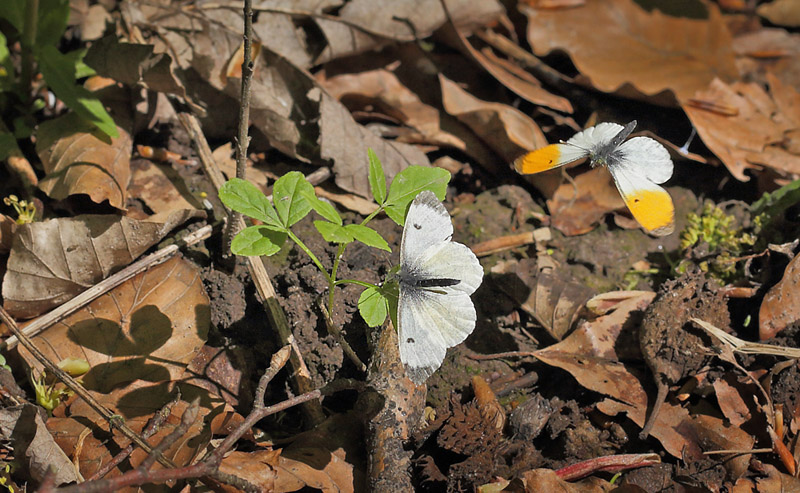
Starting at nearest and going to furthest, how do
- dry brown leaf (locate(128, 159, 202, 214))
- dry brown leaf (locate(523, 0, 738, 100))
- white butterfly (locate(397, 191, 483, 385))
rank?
white butterfly (locate(397, 191, 483, 385)), dry brown leaf (locate(128, 159, 202, 214)), dry brown leaf (locate(523, 0, 738, 100))

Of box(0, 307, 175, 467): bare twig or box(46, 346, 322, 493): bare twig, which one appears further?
box(0, 307, 175, 467): bare twig

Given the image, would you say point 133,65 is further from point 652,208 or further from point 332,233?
point 652,208

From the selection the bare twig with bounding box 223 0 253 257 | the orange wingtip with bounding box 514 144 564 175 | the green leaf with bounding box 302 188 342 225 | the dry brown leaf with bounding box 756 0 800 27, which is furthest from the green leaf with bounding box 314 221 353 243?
the dry brown leaf with bounding box 756 0 800 27

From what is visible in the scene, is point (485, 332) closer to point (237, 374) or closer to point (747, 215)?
Answer: point (237, 374)

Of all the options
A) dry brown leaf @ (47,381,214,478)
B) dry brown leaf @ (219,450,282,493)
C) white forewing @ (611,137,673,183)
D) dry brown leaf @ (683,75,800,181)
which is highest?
white forewing @ (611,137,673,183)

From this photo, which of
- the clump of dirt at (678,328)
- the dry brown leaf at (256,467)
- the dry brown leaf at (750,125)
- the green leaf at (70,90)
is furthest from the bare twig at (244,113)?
the dry brown leaf at (750,125)

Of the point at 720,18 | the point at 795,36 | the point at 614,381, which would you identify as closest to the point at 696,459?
the point at 614,381

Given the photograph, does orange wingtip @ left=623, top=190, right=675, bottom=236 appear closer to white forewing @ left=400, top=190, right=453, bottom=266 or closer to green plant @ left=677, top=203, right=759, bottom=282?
white forewing @ left=400, top=190, right=453, bottom=266

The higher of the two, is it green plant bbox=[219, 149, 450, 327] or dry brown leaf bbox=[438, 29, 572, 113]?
green plant bbox=[219, 149, 450, 327]
